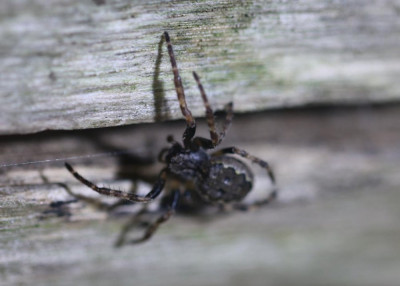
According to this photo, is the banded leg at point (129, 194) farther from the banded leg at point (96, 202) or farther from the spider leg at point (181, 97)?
the spider leg at point (181, 97)

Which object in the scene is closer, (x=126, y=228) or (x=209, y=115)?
(x=209, y=115)

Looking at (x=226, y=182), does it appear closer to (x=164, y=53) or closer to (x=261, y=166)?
(x=261, y=166)

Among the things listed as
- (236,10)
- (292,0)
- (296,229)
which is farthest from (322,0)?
(296,229)

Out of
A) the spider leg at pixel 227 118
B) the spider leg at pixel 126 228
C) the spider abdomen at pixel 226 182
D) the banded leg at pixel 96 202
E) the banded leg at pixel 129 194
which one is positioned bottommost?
the spider leg at pixel 126 228

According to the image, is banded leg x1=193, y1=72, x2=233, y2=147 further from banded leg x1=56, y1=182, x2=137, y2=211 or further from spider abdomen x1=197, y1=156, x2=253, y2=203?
banded leg x1=56, y1=182, x2=137, y2=211

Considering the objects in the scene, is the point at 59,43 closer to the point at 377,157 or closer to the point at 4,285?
the point at 4,285

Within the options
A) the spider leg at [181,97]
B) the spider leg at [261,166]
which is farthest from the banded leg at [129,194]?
the spider leg at [261,166]

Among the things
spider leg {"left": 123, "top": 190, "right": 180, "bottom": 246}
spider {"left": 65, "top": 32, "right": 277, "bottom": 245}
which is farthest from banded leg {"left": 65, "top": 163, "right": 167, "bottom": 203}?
spider leg {"left": 123, "top": 190, "right": 180, "bottom": 246}

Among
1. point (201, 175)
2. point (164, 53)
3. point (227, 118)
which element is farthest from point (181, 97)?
point (201, 175)
